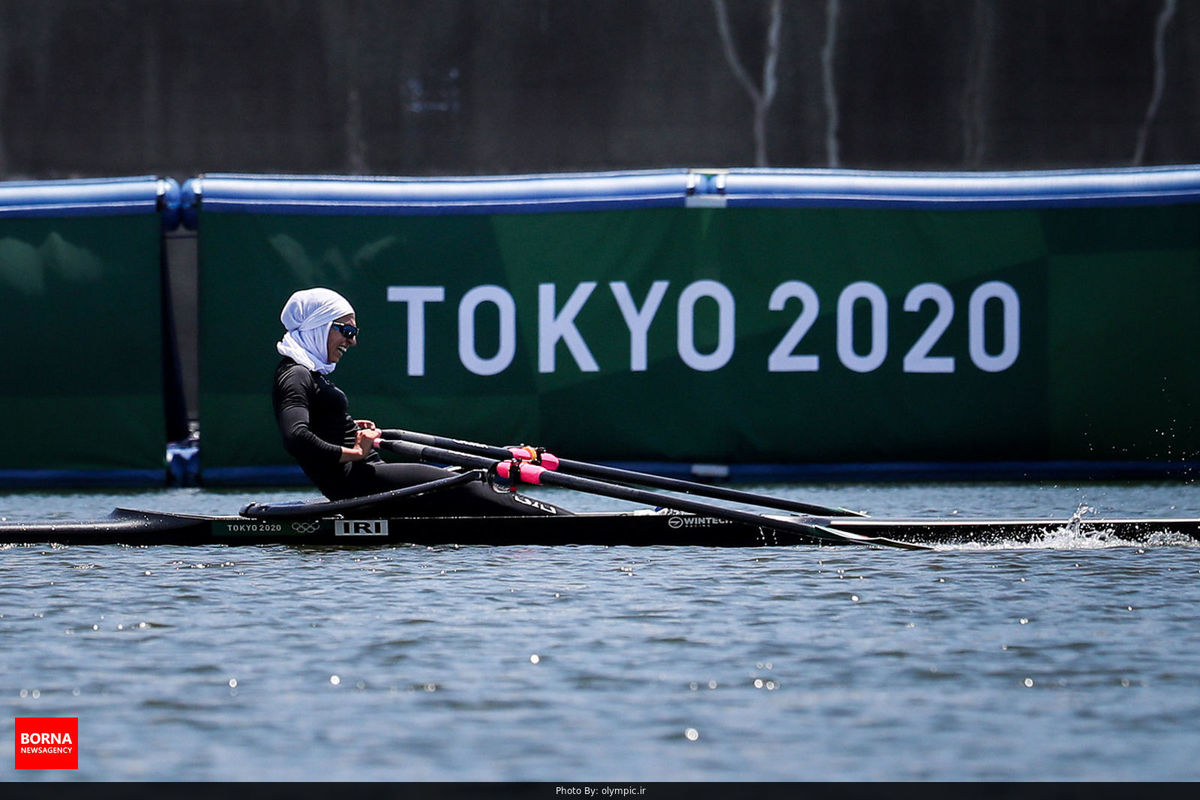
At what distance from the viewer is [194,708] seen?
5500 millimetres

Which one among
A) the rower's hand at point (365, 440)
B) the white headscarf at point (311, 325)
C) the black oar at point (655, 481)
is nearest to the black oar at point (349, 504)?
the rower's hand at point (365, 440)

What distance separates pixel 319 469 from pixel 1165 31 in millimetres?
11323

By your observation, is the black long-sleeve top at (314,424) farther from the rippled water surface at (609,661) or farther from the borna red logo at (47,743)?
the borna red logo at (47,743)

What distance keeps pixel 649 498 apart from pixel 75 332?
6014 mm

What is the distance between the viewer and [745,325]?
1319 cm

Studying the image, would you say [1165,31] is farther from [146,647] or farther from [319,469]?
[146,647]

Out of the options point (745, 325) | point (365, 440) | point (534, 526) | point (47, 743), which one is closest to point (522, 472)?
point (534, 526)

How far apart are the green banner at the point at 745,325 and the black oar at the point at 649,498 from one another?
13.2 feet

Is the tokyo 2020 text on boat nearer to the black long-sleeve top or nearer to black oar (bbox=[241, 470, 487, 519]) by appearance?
black oar (bbox=[241, 470, 487, 519])

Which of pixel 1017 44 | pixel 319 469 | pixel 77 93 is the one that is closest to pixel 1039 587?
pixel 319 469

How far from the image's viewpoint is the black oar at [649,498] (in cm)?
888

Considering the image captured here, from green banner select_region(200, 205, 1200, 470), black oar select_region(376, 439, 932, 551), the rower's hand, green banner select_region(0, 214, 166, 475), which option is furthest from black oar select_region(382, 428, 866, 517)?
green banner select_region(0, 214, 166, 475)

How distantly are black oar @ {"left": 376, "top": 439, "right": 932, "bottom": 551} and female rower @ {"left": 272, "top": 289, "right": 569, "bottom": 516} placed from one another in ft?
0.51

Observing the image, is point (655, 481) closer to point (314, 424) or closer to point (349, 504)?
point (349, 504)
